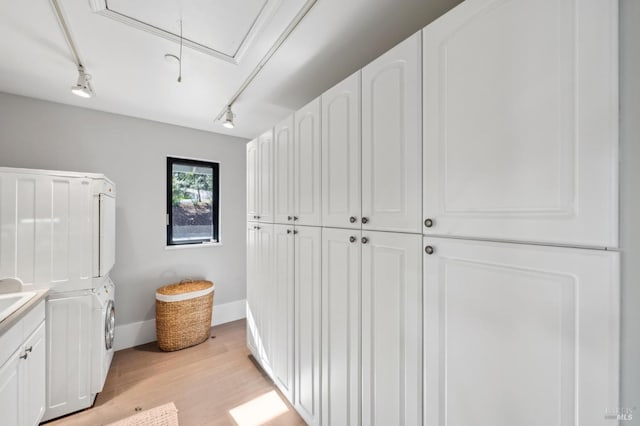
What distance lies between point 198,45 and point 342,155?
45.9 inches

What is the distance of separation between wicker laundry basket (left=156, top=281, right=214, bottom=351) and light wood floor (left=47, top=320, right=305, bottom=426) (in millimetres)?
105

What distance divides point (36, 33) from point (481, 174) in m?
2.47

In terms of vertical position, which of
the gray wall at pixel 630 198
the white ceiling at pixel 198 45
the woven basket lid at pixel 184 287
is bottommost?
the woven basket lid at pixel 184 287

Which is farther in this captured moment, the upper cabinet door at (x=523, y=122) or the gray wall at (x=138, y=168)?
the gray wall at (x=138, y=168)

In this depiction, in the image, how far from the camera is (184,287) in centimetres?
285

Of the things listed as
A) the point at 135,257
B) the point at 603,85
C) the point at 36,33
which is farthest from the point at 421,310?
the point at 135,257

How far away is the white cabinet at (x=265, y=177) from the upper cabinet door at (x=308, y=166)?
0.39m

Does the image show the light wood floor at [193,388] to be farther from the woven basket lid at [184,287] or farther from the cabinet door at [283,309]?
the woven basket lid at [184,287]

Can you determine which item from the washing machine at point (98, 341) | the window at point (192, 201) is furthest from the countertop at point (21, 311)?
the window at point (192, 201)

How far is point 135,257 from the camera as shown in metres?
2.79

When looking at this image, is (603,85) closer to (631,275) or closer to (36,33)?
(631,275)

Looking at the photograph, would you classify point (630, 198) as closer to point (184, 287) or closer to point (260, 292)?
point (260, 292)

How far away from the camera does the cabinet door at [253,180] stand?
92.5 inches

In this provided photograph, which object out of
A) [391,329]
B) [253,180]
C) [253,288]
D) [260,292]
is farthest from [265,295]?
[391,329]
